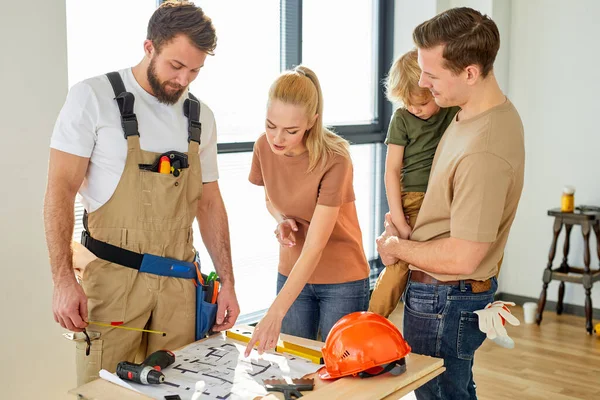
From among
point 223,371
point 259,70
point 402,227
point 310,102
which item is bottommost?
point 223,371

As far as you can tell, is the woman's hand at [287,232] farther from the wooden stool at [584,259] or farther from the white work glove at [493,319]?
the wooden stool at [584,259]

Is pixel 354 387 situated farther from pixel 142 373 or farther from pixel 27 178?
pixel 27 178

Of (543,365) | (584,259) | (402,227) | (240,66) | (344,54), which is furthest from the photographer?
(344,54)

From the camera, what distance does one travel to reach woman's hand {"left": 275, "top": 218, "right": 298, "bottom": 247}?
251cm

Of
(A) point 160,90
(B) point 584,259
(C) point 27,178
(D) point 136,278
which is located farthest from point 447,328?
(B) point 584,259

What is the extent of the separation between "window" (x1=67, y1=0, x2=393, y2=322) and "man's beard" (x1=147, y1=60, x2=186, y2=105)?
1.18 meters

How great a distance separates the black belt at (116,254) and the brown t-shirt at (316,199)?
59cm

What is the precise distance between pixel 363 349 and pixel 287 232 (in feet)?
2.41

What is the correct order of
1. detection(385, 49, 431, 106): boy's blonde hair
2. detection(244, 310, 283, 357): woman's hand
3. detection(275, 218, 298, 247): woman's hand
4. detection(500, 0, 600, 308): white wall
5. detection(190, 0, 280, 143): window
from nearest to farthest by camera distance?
detection(244, 310, 283, 357): woman's hand
detection(385, 49, 431, 106): boy's blonde hair
detection(275, 218, 298, 247): woman's hand
detection(190, 0, 280, 143): window
detection(500, 0, 600, 308): white wall

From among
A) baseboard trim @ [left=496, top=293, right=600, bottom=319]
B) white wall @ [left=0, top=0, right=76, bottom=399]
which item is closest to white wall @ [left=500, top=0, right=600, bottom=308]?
baseboard trim @ [left=496, top=293, right=600, bottom=319]

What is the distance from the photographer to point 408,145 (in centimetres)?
252

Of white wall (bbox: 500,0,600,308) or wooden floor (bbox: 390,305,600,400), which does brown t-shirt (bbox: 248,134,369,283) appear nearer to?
wooden floor (bbox: 390,305,600,400)

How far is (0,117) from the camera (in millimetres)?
2701

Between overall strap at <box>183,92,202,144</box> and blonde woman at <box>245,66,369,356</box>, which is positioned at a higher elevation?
overall strap at <box>183,92,202,144</box>
